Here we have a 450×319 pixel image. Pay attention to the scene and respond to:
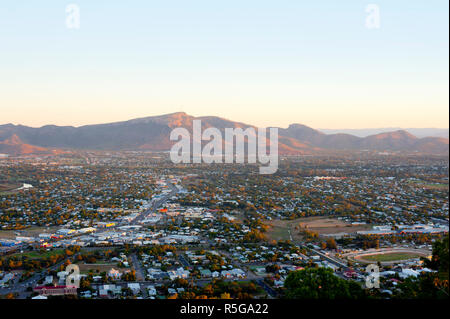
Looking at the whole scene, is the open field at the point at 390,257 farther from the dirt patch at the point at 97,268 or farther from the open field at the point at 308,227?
the dirt patch at the point at 97,268

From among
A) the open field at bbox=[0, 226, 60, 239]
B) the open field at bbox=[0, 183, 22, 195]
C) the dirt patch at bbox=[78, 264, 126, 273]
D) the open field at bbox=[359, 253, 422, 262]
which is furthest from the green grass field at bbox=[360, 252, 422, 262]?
the open field at bbox=[0, 183, 22, 195]

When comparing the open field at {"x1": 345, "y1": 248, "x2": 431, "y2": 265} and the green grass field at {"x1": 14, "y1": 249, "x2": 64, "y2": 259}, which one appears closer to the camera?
the green grass field at {"x1": 14, "y1": 249, "x2": 64, "y2": 259}

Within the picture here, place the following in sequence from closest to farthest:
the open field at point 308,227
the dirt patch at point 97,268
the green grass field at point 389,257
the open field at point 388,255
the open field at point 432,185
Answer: the dirt patch at point 97,268, the open field at point 388,255, the green grass field at point 389,257, the open field at point 308,227, the open field at point 432,185

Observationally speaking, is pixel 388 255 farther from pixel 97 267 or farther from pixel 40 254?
pixel 40 254

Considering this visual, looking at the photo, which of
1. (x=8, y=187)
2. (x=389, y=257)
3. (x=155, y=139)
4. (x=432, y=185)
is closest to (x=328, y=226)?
(x=389, y=257)

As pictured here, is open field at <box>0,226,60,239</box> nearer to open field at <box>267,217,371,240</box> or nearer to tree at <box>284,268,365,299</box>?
open field at <box>267,217,371,240</box>

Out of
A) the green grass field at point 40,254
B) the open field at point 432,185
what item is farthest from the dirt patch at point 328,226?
the open field at point 432,185
